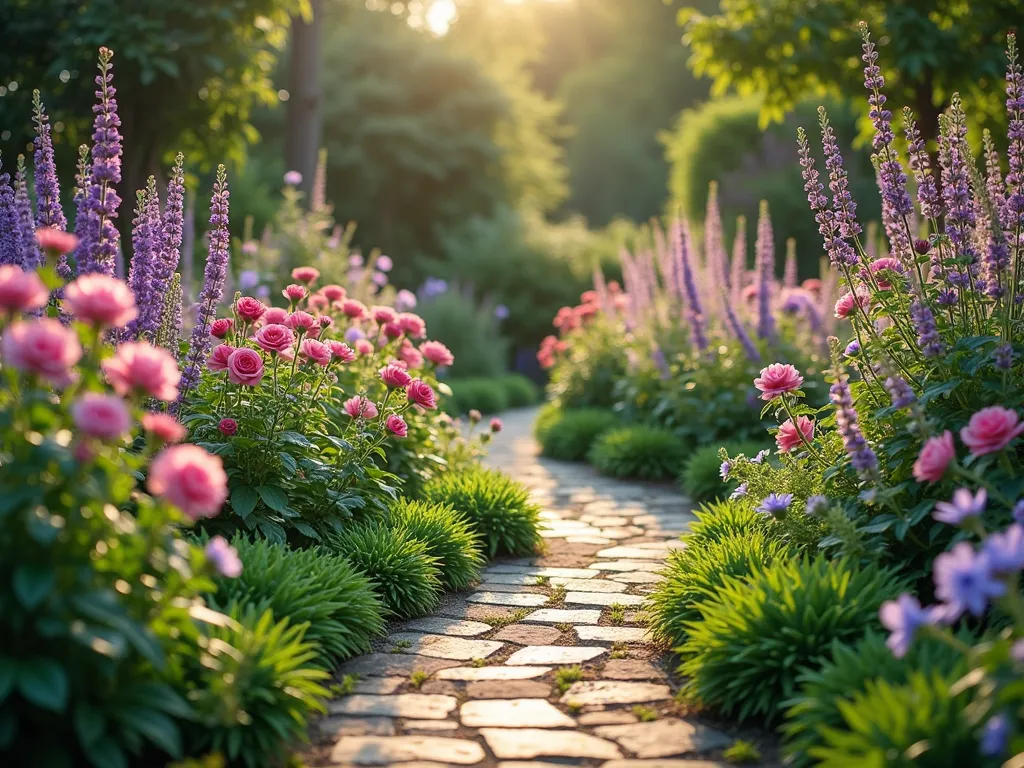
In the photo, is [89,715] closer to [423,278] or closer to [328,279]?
[328,279]

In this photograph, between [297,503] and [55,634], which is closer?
[55,634]

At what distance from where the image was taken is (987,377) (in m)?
3.50

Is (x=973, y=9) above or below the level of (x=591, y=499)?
above

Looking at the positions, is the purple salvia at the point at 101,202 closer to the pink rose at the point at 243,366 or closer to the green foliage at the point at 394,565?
the pink rose at the point at 243,366

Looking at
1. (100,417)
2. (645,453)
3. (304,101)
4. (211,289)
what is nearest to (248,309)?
(211,289)

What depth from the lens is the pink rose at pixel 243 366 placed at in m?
3.63

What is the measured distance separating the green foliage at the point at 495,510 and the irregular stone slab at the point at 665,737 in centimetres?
208

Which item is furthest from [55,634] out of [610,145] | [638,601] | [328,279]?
[610,145]

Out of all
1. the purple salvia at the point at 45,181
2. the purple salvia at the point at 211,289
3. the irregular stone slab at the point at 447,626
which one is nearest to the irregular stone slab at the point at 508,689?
the irregular stone slab at the point at 447,626

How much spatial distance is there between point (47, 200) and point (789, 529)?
3.20m

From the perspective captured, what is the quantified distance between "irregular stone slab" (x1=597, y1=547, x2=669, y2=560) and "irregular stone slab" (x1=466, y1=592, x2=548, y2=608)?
829 millimetres

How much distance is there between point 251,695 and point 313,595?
63cm

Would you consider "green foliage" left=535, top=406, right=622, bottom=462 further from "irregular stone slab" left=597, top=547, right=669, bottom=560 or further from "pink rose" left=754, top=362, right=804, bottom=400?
"pink rose" left=754, top=362, right=804, bottom=400

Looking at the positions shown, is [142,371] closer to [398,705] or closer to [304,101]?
[398,705]
